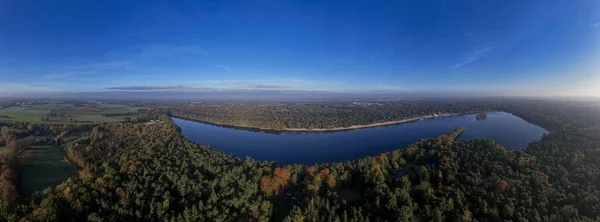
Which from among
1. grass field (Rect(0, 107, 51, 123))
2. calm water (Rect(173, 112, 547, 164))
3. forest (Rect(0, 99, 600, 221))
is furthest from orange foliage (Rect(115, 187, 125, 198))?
grass field (Rect(0, 107, 51, 123))

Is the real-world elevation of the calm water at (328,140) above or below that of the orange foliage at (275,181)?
below

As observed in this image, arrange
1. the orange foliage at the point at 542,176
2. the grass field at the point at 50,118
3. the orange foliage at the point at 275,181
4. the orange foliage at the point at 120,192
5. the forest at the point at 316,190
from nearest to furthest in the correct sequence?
1. the forest at the point at 316,190
2. the orange foliage at the point at 120,192
3. the orange foliage at the point at 275,181
4. the orange foliage at the point at 542,176
5. the grass field at the point at 50,118

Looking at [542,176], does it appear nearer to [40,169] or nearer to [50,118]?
[40,169]

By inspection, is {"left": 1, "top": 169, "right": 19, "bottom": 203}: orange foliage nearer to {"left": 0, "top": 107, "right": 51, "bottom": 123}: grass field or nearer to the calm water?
the calm water

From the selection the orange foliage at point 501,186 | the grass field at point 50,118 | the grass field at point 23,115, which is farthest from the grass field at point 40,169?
the orange foliage at point 501,186

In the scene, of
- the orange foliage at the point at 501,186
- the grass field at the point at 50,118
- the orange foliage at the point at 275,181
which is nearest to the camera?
the orange foliage at the point at 501,186

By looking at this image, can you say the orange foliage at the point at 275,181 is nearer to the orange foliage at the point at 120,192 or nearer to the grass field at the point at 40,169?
the orange foliage at the point at 120,192
